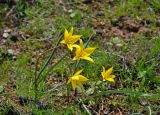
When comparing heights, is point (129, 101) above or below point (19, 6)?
below

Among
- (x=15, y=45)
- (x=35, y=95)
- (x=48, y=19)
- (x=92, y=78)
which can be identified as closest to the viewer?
(x=35, y=95)

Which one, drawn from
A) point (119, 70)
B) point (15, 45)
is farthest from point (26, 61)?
point (119, 70)

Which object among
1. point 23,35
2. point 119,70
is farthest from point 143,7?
point 23,35

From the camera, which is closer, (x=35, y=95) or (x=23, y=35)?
(x=35, y=95)

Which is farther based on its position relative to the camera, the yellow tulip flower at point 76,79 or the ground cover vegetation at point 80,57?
the ground cover vegetation at point 80,57

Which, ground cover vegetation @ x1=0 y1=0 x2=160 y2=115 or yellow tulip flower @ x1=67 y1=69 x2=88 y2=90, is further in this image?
ground cover vegetation @ x1=0 y1=0 x2=160 y2=115

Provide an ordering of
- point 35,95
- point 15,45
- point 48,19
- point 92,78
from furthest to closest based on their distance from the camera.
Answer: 1. point 48,19
2. point 15,45
3. point 92,78
4. point 35,95

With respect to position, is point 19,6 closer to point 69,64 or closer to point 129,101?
point 69,64
